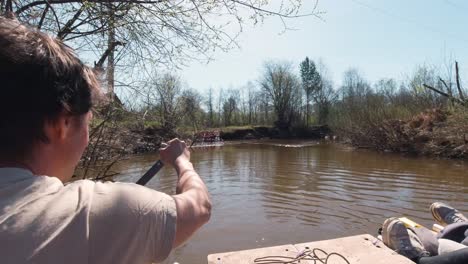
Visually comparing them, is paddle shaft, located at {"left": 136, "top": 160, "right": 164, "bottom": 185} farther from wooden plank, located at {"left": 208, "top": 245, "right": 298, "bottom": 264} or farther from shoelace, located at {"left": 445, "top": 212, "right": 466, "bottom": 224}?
shoelace, located at {"left": 445, "top": 212, "right": 466, "bottom": 224}

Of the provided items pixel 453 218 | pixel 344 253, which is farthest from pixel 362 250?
pixel 453 218

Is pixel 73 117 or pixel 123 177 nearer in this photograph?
pixel 73 117

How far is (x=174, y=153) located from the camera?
1225mm

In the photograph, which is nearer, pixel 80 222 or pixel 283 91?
pixel 80 222

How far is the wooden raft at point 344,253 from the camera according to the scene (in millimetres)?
3447

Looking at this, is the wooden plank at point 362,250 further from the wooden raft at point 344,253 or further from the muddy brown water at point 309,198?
the muddy brown water at point 309,198

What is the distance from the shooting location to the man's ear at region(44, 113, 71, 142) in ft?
2.55

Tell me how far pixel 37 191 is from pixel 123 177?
41.9 feet

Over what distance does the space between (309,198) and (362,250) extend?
18.4 feet

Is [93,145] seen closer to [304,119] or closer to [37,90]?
[37,90]

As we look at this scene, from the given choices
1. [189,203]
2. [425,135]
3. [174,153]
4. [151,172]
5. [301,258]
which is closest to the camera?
[189,203]

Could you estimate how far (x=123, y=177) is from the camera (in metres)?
13.0

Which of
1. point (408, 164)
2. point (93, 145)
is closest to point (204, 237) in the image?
point (93, 145)

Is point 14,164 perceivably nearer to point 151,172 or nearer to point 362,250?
point 151,172
